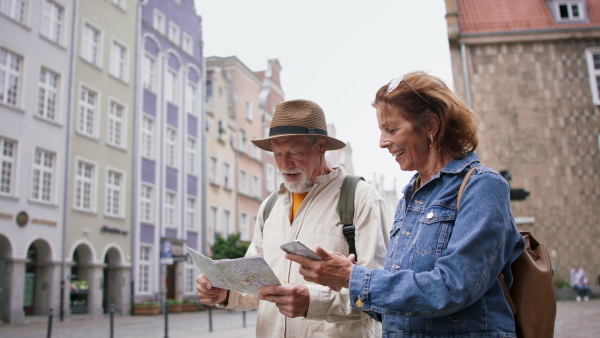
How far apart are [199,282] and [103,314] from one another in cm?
2146

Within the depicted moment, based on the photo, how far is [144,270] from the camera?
26078 millimetres

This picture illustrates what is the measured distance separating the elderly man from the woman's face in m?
0.68

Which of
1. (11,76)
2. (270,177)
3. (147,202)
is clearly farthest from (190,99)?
(11,76)

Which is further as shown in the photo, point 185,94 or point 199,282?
point 185,94

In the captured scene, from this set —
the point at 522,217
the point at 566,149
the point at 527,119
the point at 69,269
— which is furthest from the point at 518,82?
the point at 69,269

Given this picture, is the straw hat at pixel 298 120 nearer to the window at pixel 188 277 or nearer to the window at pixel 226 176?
the window at pixel 188 277

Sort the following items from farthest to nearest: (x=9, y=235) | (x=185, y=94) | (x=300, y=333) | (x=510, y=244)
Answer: (x=185, y=94)
(x=9, y=235)
(x=300, y=333)
(x=510, y=244)

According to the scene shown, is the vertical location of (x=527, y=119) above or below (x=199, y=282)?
above

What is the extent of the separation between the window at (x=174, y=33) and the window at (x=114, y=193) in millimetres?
9080

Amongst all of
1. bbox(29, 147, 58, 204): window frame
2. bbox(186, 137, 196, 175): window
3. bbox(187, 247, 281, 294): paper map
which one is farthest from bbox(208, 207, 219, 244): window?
bbox(187, 247, 281, 294): paper map

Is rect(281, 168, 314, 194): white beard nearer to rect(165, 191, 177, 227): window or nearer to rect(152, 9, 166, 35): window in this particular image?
rect(165, 191, 177, 227): window

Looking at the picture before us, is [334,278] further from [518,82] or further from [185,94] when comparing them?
[185,94]

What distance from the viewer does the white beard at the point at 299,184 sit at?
10.8 feet

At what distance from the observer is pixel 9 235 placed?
718 inches
